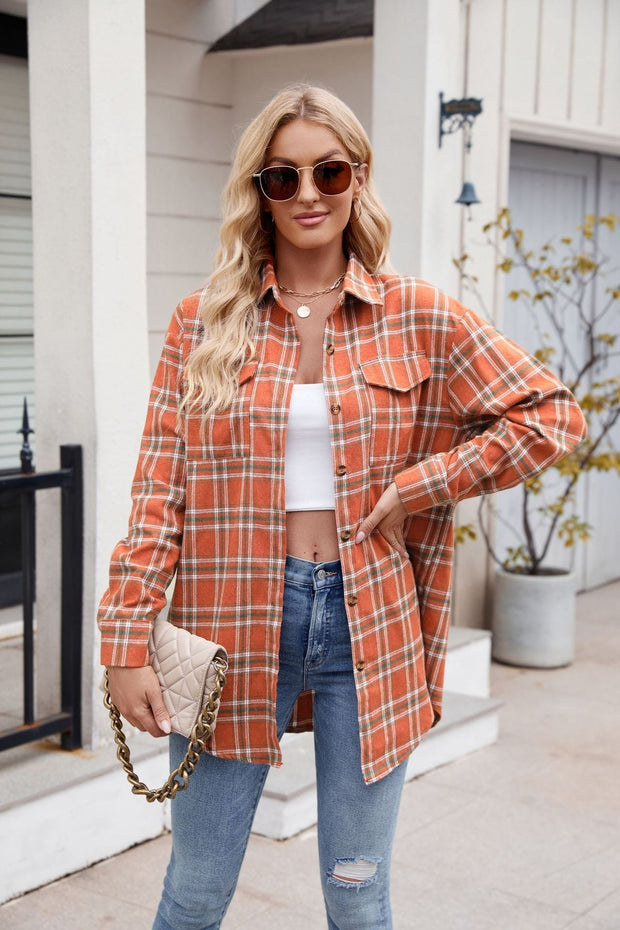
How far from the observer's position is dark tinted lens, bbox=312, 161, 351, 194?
2.07m

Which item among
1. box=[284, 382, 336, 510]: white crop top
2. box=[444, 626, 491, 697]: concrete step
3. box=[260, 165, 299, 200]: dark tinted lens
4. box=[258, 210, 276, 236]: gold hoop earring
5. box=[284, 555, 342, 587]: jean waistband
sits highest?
box=[260, 165, 299, 200]: dark tinted lens

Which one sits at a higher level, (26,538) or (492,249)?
(492,249)

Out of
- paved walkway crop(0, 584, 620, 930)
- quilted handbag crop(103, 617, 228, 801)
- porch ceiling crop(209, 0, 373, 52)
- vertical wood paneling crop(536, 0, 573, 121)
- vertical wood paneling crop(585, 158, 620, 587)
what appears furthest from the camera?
vertical wood paneling crop(585, 158, 620, 587)

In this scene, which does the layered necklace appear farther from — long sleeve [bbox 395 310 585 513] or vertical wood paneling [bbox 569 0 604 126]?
vertical wood paneling [bbox 569 0 604 126]

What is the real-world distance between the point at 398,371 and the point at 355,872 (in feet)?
2.95

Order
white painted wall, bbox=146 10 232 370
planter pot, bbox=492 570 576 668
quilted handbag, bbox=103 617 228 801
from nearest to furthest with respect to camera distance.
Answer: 1. quilted handbag, bbox=103 617 228 801
2. white painted wall, bbox=146 10 232 370
3. planter pot, bbox=492 570 576 668

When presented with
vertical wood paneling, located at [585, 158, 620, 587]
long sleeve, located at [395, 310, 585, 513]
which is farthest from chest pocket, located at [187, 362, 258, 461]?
vertical wood paneling, located at [585, 158, 620, 587]

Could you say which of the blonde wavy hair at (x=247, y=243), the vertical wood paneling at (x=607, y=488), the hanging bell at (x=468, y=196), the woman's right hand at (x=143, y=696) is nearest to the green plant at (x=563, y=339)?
the vertical wood paneling at (x=607, y=488)

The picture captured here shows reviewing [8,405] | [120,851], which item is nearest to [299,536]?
[120,851]

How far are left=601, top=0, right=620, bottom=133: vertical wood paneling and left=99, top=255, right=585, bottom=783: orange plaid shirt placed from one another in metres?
5.01

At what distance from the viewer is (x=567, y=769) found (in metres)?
4.39

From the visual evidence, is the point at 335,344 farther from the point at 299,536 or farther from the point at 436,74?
the point at 436,74

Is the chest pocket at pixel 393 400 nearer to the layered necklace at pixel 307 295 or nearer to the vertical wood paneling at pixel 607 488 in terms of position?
the layered necklace at pixel 307 295

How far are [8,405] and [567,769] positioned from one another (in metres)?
2.80
